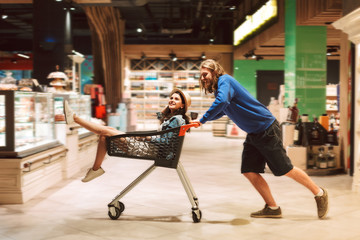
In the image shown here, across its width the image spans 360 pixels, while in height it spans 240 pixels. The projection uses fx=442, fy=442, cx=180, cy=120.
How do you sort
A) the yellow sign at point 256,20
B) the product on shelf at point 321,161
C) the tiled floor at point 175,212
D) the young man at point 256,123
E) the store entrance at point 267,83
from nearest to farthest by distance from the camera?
the tiled floor at point 175,212
the young man at point 256,123
the product on shelf at point 321,161
the yellow sign at point 256,20
the store entrance at point 267,83

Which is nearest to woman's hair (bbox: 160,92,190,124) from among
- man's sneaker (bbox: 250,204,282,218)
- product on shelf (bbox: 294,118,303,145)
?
man's sneaker (bbox: 250,204,282,218)

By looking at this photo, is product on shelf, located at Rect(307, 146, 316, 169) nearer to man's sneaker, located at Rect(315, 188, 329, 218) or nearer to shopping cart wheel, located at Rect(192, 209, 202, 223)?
man's sneaker, located at Rect(315, 188, 329, 218)

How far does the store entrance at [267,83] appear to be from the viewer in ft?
56.6

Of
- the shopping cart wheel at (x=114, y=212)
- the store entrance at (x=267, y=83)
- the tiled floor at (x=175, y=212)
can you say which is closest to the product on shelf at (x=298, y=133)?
the tiled floor at (x=175, y=212)

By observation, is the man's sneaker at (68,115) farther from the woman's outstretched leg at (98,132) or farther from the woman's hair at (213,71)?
the woman's hair at (213,71)

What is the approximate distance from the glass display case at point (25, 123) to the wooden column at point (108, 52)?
7.00 m

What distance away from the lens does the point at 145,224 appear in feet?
11.6

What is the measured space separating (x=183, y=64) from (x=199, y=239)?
15.2 metres

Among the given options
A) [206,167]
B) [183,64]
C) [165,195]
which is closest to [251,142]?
[165,195]

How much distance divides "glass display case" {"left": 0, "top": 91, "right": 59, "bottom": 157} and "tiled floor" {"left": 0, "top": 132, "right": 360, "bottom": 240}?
53cm

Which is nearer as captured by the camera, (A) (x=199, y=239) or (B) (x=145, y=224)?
(A) (x=199, y=239)

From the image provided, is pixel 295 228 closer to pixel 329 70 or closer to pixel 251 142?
pixel 251 142

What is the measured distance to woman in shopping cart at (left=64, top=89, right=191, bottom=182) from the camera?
3537 millimetres

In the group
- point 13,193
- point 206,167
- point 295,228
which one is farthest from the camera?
point 206,167
